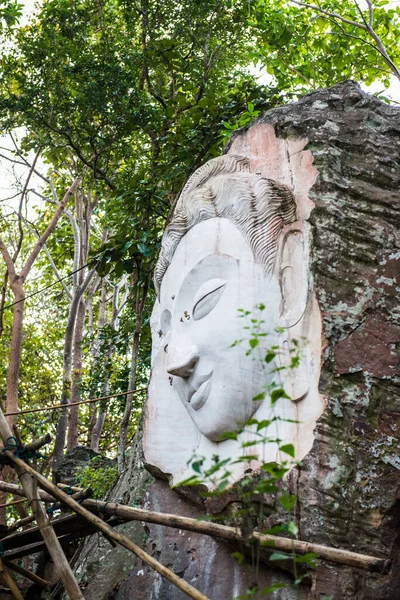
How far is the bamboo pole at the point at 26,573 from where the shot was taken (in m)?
4.61

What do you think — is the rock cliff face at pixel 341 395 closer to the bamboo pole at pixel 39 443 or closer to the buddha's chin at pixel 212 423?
the buddha's chin at pixel 212 423

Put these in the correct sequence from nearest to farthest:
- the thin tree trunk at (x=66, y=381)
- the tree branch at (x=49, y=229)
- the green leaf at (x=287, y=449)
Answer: the green leaf at (x=287, y=449), the thin tree trunk at (x=66, y=381), the tree branch at (x=49, y=229)

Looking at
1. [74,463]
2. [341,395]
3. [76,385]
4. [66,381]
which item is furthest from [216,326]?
[76,385]

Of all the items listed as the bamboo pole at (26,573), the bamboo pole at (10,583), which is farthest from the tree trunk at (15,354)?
the bamboo pole at (10,583)

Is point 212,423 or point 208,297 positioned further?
point 208,297

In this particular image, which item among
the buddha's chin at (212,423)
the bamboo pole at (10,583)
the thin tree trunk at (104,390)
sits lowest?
the bamboo pole at (10,583)

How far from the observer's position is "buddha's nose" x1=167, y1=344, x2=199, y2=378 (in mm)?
4172

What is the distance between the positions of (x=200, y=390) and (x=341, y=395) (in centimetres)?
71

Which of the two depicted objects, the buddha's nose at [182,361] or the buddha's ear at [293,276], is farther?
the buddha's nose at [182,361]

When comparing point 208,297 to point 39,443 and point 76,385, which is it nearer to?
point 39,443

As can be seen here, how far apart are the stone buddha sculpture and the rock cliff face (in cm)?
12

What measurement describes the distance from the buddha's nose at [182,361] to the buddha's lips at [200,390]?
72mm

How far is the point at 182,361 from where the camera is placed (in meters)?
4.19

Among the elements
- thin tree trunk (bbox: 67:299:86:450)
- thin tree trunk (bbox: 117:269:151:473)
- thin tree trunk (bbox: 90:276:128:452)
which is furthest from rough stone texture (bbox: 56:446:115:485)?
thin tree trunk (bbox: 67:299:86:450)
